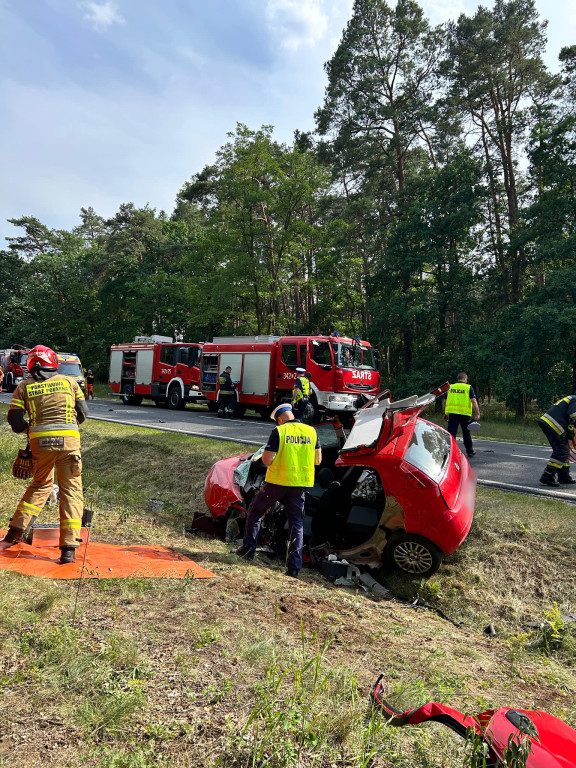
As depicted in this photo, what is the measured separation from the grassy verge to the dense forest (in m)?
15.3

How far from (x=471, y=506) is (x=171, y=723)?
3725mm

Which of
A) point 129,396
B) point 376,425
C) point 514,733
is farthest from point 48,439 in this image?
point 129,396

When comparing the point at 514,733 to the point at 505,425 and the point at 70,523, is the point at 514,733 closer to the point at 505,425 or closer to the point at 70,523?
the point at 70,523

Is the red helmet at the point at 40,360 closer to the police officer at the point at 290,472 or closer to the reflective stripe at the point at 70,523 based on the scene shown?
the reflective stripe at the point at 70,523

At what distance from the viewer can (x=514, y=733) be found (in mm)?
1736

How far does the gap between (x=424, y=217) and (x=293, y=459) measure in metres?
20.7

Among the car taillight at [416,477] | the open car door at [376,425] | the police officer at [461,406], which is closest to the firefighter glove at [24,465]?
the open car door at [376,425]

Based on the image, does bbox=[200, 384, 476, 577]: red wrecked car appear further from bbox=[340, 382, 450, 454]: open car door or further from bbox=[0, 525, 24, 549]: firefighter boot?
bbox=[0, 525, 24, 549]: firefighter boot

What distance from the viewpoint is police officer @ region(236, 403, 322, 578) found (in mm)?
4902

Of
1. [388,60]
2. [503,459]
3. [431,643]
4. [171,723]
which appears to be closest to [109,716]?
[171,723]

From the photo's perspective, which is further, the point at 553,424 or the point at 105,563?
the point at 553,424

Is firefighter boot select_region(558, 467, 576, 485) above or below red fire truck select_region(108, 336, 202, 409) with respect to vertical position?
below

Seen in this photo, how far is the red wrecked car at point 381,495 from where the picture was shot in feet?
15.2

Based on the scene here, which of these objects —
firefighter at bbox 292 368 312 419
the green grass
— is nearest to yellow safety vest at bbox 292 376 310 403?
firefighter at bbox 292 368 312 419
